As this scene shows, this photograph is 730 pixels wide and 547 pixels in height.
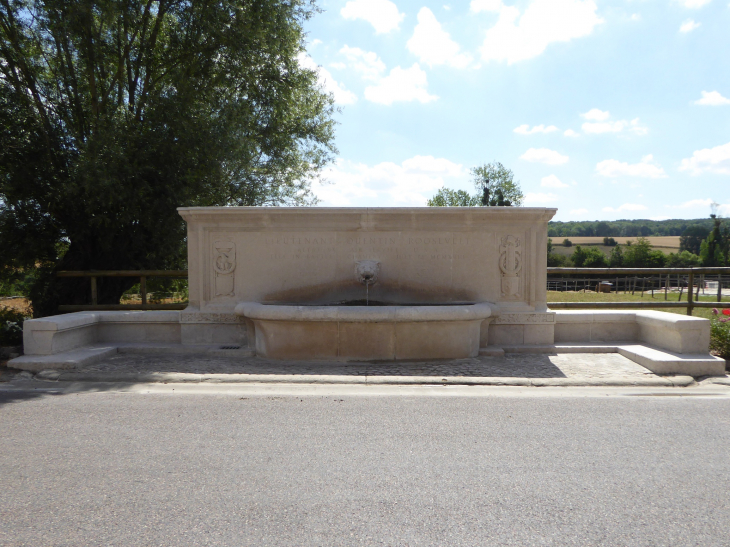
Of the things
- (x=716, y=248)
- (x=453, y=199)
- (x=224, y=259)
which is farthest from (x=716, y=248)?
(x=224, y=259)

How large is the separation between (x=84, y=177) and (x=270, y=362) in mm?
5552

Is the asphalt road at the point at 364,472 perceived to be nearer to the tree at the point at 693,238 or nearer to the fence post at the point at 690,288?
the fence post at the point at 690,288

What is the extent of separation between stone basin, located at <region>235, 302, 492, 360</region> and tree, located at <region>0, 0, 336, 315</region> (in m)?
5.05

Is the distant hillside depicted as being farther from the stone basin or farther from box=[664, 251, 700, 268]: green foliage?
the stone basin

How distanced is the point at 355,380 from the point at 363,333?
1.06 meters

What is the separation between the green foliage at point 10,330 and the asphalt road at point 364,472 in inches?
148

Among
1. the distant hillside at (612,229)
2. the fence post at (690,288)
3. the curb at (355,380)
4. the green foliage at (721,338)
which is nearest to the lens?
the curb at (355,380)

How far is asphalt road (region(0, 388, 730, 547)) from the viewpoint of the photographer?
104 inches

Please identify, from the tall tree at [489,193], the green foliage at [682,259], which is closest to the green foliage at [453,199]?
the tall tree at [489,193]

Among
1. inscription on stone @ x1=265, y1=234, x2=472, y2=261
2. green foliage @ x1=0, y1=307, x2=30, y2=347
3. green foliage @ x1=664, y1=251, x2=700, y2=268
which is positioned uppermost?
inscription on stone @ x1=265, y1=234, x2=472, y2=261

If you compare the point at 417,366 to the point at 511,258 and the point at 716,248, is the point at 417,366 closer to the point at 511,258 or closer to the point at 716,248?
the point at 511,258

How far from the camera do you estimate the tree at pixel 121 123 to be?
995 centimetres

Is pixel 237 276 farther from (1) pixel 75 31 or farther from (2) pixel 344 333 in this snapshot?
(1) pixel 75 31

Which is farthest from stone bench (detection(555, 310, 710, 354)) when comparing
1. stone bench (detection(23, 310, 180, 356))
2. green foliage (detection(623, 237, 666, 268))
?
green foliage (detection(623, 237, 666, 268))
